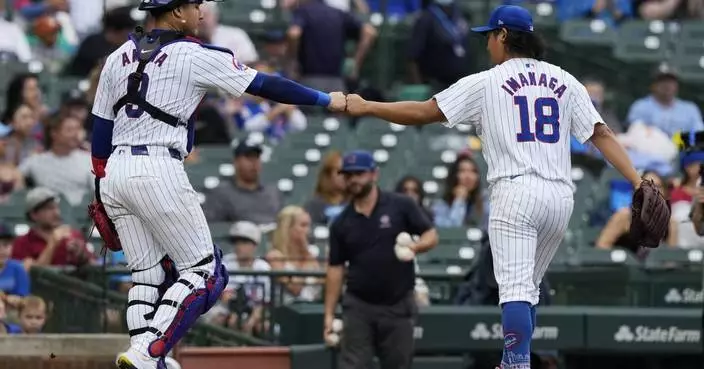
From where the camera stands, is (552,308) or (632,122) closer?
(552,308)

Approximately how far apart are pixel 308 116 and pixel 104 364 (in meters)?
7.08

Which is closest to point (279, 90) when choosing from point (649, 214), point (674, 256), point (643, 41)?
point (649, 214)

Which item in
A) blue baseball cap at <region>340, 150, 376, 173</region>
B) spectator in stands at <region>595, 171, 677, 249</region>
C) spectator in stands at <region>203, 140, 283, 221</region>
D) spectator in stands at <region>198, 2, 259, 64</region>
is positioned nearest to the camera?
blue baseball cap at <region>340, 150, 376, 173</region>

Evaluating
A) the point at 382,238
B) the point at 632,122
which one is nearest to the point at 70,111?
the point at 382,238

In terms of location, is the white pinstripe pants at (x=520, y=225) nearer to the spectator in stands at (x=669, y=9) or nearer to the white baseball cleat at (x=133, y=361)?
the white baseball cleat at (x=133, y=361)

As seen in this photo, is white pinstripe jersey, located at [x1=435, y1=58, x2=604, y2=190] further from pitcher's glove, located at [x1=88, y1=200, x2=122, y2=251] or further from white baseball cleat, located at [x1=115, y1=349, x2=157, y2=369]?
white baseball cleat, located at [x1=115, y1=349, x2=157, y2=369]

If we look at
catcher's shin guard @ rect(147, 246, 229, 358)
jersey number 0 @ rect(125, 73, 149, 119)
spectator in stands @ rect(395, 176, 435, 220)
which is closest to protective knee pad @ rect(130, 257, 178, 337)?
catcher's shin guard @ rect(147, 246, 229, 358)

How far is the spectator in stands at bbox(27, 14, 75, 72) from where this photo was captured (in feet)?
54.5

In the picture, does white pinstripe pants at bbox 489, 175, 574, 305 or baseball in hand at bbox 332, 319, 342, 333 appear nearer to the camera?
white pinstripe pants at bbox 489, 175, 574, 305

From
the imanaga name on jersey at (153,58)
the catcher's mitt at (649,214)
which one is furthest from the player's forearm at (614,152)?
the imanaga name on jersey at (153,58)

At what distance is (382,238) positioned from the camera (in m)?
11.6

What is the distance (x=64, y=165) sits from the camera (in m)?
14.0

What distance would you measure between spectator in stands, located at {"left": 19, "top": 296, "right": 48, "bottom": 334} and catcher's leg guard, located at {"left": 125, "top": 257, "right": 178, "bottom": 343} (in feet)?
9.33

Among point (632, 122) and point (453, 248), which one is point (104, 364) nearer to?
point (453, 248)
